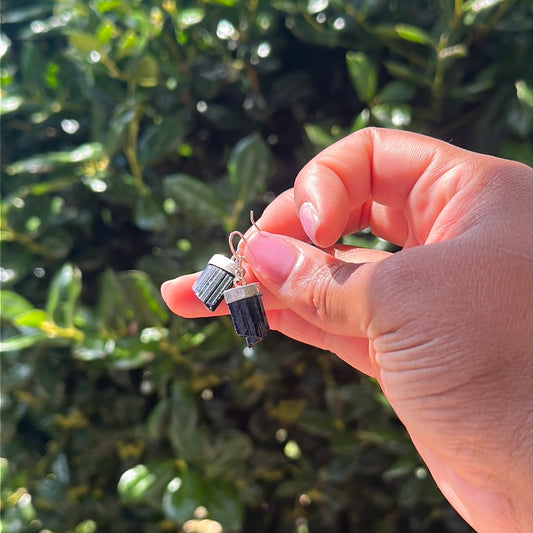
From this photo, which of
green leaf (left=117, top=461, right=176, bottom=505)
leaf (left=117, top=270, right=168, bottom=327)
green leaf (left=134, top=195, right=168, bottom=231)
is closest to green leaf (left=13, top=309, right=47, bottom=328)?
leaf (left=117, top=270, right=168, bottom=327)

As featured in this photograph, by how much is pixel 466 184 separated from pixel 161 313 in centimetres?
64

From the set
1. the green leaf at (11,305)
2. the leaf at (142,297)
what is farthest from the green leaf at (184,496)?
the green leaf at (11,305)

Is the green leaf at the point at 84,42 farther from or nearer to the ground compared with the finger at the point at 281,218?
farther from the ground

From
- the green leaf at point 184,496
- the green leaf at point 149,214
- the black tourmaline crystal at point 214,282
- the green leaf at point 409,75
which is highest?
the green leaf at point 409,75

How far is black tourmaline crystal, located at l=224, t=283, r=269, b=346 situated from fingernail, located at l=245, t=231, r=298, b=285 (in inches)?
1.3

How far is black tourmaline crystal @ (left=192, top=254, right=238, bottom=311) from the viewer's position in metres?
0.91

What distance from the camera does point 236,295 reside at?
2.90ft

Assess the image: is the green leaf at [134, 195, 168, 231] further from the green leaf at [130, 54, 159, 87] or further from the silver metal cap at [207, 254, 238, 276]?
the silver metal cap at [207, 254, 238, 276]

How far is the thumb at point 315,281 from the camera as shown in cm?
82

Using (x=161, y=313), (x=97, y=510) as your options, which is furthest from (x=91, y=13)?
(x=97, y=510)

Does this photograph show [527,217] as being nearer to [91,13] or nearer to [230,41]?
[230,41]

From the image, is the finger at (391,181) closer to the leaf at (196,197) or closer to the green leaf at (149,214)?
the leaf at (196,197)

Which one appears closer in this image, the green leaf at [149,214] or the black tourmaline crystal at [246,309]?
the black tourmaline crystal at [246,309]

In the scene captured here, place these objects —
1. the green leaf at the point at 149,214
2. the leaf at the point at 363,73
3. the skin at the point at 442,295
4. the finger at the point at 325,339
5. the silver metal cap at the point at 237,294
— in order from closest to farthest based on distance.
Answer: the skin at the point at 442,295
the silver metal cap at the point at 237,294
the finger at the point at 325,339
the leaf at the point at 363,73
the green leaf at the point at 149,214
